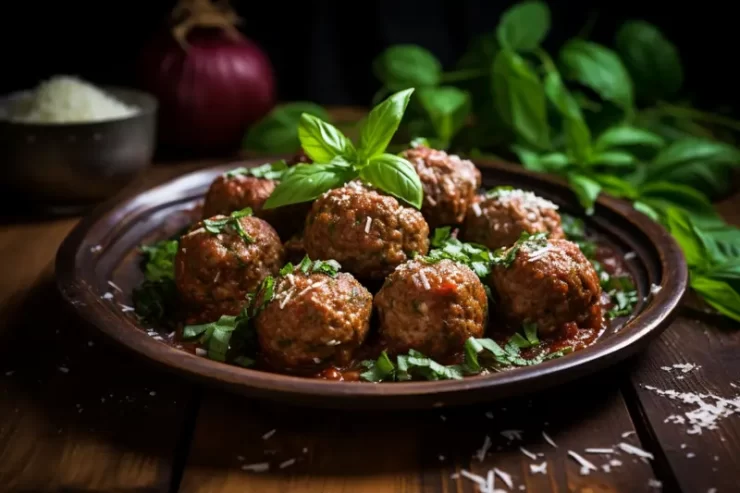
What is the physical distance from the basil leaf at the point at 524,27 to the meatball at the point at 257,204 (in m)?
1.58

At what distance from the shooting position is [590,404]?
2104mm

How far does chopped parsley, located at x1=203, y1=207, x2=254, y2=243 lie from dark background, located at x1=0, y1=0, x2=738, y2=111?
99.2 inches

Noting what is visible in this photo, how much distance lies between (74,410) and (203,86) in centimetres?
224

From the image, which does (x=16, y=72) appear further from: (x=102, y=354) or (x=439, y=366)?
(x=439, y=366)

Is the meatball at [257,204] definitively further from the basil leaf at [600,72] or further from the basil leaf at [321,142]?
the basil leaf at [600,72]

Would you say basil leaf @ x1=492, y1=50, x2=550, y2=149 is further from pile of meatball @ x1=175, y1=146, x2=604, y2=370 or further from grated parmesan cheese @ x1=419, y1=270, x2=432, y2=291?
grated parmesan cheese @ x1=419, y1=270, x2=432, y2=291

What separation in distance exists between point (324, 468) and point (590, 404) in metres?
0.65

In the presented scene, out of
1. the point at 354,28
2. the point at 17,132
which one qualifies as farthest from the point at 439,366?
the point at 354,28

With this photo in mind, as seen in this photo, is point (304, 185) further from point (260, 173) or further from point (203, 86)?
point (203, 86)

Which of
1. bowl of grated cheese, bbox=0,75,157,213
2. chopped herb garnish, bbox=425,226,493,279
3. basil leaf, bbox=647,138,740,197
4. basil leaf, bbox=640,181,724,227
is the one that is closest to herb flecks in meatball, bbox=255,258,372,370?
chopped herb garnish, bbox=425,226,493,279

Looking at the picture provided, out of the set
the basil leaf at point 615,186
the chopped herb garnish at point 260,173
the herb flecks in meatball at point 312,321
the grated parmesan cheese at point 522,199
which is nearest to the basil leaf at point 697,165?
the basil leaf at point 615,186

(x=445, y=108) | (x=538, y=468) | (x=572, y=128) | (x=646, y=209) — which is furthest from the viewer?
(x=445, y=108)

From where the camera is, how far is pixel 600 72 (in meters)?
3.75

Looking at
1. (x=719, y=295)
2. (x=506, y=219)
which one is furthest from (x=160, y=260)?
(x=719, y=295)
